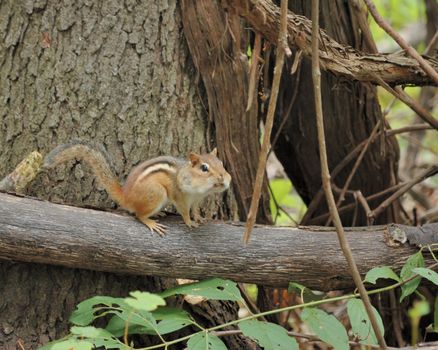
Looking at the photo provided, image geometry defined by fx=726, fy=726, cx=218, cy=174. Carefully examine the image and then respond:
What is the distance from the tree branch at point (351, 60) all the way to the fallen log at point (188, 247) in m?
0.71

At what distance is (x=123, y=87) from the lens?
3.16 meters

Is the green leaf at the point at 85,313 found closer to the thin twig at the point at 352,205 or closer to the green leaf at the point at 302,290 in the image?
the green leaf at the point at 302,290

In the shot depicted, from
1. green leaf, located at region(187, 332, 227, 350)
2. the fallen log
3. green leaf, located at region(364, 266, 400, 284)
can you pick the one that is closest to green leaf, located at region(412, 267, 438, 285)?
green leaf, located at region(364, 266, 400, 284)

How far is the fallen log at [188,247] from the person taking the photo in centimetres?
274

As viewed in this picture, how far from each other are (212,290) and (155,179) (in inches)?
21.7

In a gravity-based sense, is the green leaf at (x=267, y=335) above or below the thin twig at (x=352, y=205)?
below

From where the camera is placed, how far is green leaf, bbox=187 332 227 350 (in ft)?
8.58

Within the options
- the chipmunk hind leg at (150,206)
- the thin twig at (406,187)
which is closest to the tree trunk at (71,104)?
the chipmunk hind leg at (150,206)

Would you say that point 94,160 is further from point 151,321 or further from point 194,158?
point 151,321

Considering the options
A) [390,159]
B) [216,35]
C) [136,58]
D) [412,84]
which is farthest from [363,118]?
[136,58]

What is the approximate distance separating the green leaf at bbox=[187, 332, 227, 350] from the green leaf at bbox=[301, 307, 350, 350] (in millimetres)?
343

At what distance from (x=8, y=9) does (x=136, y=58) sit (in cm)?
58

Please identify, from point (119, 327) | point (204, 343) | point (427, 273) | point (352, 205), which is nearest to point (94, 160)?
Answer: point (119, 327)

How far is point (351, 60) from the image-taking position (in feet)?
11.0
